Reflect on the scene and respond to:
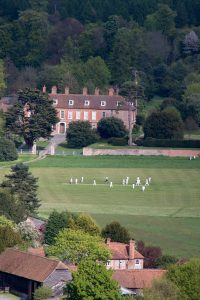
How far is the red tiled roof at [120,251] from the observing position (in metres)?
74.7

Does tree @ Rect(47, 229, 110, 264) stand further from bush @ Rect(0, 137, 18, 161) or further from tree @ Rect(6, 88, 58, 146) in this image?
tree @ Rect(6, 88, 58, 146)

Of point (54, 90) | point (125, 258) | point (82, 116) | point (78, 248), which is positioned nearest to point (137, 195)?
point (125, 258)

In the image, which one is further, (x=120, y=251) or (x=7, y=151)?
(x=7, y=151)

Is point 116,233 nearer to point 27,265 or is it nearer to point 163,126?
point 27,265

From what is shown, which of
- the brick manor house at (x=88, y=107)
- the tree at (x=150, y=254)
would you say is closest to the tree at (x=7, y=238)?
the tree at (x=150, y=254)

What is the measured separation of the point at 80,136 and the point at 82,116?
10.4 meters

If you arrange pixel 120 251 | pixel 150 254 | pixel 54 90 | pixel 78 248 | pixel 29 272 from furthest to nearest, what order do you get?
1. pixel 54 90
2. pixel 150 254
3. pixel 120 251
4. pixel 78 248
5. pixel 29 272

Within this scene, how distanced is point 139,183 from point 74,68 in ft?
125

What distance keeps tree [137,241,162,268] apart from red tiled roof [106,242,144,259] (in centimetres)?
42

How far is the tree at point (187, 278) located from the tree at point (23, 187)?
21021mm

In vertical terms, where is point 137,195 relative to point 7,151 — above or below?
below

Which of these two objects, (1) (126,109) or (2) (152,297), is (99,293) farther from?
(1) (126,109)

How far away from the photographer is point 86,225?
261 ft

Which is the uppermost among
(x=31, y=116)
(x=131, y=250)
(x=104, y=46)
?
(x=104, y=46)
